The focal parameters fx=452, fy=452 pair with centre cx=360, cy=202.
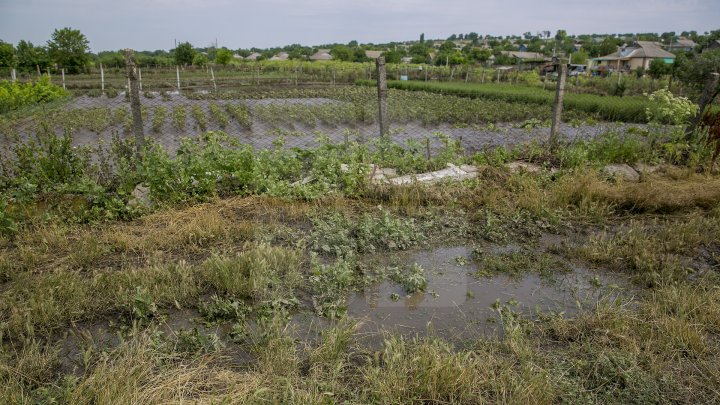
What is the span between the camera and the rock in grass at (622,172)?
250 inches

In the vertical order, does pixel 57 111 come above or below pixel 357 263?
above

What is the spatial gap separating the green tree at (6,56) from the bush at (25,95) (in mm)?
17690

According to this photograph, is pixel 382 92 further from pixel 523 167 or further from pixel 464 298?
pixel 464 298

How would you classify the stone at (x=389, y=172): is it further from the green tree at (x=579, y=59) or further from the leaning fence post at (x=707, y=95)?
the green tree at (x=579, y=59)

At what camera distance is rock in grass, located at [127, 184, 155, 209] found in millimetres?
5040

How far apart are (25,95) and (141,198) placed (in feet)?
47.1

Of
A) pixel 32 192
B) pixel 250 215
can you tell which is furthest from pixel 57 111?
pixel 250 215

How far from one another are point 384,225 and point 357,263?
0.70 m

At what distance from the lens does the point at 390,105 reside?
17.3 m

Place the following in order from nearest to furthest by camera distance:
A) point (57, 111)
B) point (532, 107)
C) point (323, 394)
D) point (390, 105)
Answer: point (323, 394) → point (57, 111) → point (390, 105) → point (532, 107)

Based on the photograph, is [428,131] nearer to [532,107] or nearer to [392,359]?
[532,107]

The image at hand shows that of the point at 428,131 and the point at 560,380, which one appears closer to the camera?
the point at 560,380

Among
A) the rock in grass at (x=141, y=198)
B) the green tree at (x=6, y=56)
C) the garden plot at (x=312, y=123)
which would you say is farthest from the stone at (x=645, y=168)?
the green tree at (x=6, y=56)

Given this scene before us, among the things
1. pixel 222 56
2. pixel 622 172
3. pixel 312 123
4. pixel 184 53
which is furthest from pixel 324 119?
pixel 222 56
